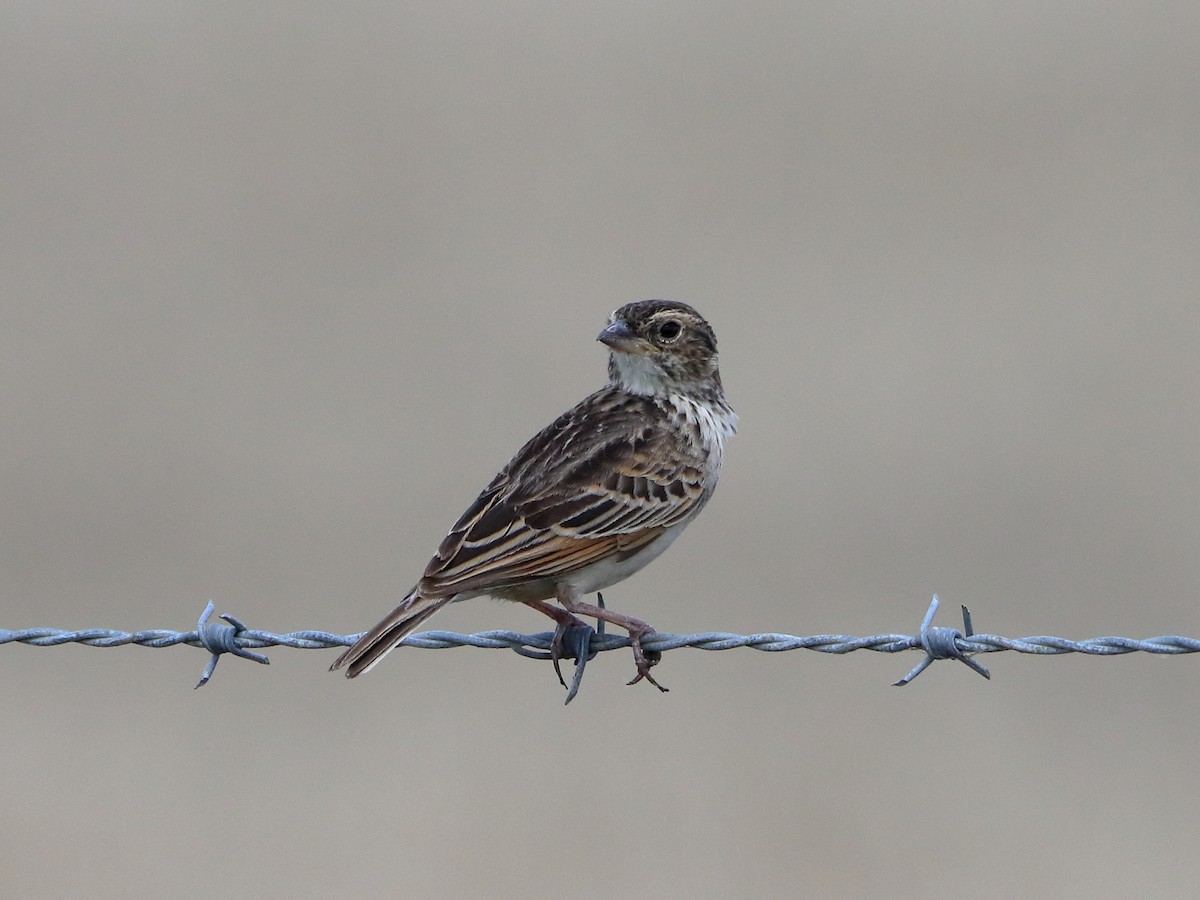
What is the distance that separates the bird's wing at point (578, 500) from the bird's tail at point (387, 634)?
6 cm

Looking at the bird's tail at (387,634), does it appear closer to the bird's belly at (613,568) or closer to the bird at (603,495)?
the bird at (603,495)

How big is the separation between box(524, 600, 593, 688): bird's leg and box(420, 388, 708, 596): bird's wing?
0.83 ft

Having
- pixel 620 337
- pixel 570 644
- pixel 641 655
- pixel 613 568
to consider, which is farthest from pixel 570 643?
pixel 620 337

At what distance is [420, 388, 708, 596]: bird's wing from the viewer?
8227mm

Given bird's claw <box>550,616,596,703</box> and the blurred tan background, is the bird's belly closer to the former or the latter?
bird's claw <box>550,616,596,703</box>

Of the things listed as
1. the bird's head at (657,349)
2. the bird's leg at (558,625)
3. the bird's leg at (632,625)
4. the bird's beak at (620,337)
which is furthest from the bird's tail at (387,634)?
the bird's head at (657,349)

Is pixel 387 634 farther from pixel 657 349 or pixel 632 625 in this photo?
pixel 657 349

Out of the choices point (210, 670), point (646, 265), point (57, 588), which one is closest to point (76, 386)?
point (57, 588)

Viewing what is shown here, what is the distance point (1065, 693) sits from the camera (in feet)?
51.0

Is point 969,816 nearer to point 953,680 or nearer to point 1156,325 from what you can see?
point 953,680

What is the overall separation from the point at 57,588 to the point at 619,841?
7049 mm

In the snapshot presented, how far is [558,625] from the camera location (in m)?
8.61

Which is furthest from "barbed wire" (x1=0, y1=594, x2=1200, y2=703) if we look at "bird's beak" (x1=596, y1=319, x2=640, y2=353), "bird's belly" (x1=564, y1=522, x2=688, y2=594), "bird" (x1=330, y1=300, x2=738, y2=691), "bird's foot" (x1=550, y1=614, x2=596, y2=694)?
"bird's beak" (x1=596, y1=319, x2=640, y2=353)

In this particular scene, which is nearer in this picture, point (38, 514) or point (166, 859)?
point (166, 859)
